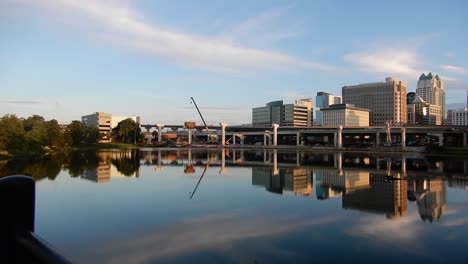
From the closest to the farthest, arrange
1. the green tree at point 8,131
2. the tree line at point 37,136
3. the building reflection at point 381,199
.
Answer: the building reflection at point 381,199
the green tree at point 8,131
the tree line at point 37,136

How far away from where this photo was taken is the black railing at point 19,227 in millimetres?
4344

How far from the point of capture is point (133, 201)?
22859 mm

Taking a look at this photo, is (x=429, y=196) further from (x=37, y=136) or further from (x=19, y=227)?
(x=37, y=136)

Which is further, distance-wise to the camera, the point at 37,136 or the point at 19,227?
the point at 37,136

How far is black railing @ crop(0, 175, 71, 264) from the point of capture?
434cm

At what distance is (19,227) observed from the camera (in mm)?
4574

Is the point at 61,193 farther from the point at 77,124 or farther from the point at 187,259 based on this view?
the point at 77,124

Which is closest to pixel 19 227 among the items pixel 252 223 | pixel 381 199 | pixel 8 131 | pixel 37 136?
pixel 252 223

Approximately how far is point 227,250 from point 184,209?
7958 millimetres

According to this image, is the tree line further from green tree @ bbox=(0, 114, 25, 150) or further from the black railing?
the black railing

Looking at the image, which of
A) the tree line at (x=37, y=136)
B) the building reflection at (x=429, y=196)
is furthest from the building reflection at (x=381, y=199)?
the tree line at (x=37, y=136)

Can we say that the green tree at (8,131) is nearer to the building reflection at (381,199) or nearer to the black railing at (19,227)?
the building reflection at (381,199)

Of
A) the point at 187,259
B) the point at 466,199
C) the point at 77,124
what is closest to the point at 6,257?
the point at 187,259

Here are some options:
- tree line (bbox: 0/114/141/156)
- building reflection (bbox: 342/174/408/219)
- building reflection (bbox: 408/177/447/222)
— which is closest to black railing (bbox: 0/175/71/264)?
building reflection (bbox: 342/174/408/219)
